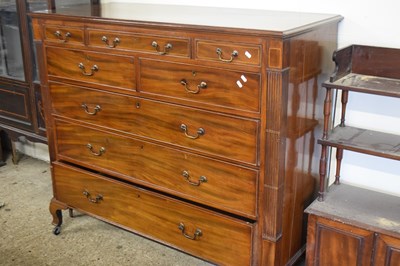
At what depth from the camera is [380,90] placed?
6.19ft

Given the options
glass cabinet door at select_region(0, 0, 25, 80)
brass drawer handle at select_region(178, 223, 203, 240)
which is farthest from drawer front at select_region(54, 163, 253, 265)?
glass cabinet door at select_region(0, 0, 25, 80)

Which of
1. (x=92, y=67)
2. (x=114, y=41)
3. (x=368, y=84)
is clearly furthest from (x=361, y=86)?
(x=92, y=67)

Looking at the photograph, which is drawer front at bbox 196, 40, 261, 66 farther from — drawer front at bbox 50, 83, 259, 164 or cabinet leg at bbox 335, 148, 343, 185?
cabinet leg at bbox 335, 148, 343, 185

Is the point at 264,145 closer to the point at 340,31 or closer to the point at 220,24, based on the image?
the point at 220,24

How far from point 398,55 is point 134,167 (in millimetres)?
1267

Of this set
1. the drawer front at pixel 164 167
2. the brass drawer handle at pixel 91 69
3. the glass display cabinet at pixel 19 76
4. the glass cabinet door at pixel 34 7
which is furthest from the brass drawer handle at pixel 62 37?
the glass display cabinet at pixel 19 76

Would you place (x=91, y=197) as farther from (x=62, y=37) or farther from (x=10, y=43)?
(x=10, y=43)

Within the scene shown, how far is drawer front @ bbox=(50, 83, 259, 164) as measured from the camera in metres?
1.98

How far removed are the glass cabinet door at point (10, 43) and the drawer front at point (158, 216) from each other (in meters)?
1.01

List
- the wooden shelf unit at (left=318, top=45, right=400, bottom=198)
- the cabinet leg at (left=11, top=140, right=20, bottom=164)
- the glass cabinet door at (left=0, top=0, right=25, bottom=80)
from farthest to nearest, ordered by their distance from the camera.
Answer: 1. the cabinet leg at (left=11, top=140, right=20, bottom=164)
2. the glass cabinet door at (left=0, top=0, right=25, bottom=80)
3. the wooden shelf unit at (left=318, top=45, right=400, bottom=198)

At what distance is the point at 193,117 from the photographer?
209cm

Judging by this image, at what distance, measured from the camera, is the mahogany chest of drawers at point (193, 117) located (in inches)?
74.9

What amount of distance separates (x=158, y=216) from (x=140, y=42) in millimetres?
815

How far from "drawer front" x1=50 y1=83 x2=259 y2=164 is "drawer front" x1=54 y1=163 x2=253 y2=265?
0.96ft
